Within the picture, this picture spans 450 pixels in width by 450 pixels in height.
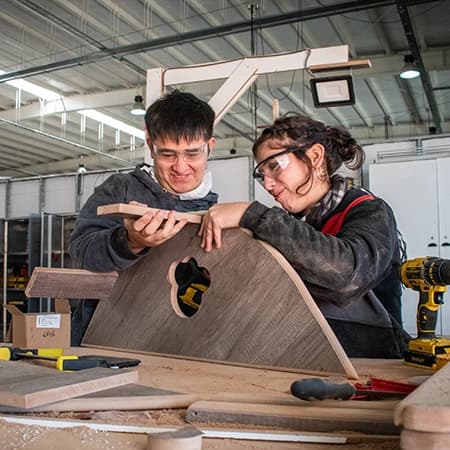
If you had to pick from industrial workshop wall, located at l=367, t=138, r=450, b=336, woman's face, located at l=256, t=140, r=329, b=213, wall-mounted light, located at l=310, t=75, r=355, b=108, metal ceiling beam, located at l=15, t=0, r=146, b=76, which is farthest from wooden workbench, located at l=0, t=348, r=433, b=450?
metal ceiling beam, located at l=15, t=0, r=146, b=76

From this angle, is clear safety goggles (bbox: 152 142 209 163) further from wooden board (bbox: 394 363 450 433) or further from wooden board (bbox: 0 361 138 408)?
wooden board (bbox: 394 363 450 433)

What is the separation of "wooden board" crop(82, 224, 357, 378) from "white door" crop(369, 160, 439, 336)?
5369 millimetres

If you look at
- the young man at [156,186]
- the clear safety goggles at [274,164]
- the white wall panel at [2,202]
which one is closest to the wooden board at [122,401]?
the young man at [156,186]

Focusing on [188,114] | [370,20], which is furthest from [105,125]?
[188,114]

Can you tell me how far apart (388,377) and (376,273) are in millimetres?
308

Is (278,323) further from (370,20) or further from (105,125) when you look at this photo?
(105,125)

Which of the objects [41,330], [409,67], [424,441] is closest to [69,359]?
[41,330]

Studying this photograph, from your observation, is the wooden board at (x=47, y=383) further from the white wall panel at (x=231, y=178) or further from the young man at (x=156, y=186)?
the white wall panel at (x=231, y=178)

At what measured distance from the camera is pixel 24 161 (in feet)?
48.2

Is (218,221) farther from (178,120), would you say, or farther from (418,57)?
(418,57)

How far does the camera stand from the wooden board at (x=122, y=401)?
805 millimetres

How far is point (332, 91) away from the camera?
362cm

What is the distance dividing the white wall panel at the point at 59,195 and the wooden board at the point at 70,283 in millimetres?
7898

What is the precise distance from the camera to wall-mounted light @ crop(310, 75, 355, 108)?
356 cm
